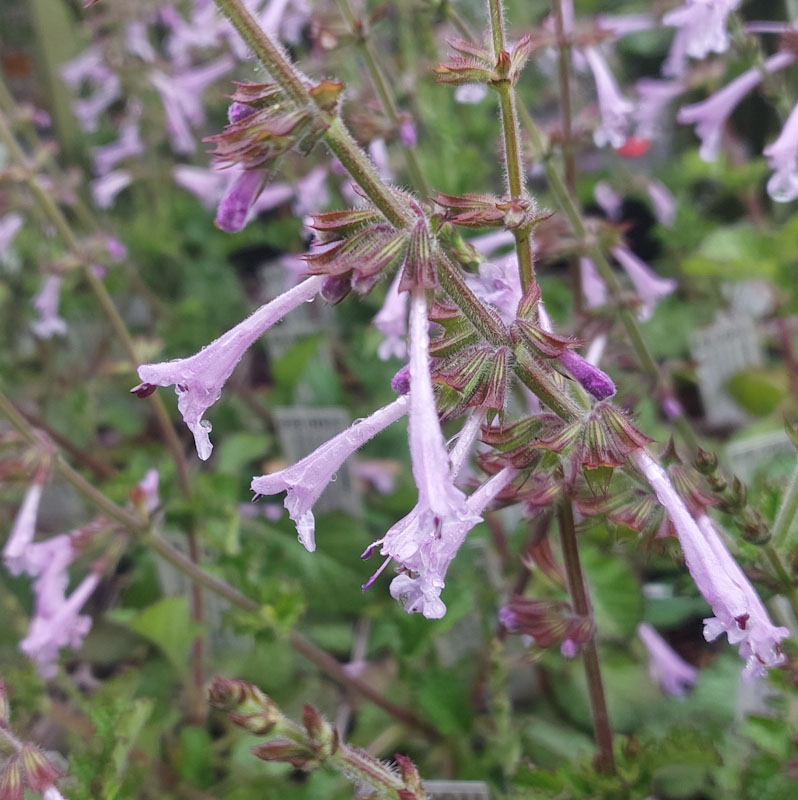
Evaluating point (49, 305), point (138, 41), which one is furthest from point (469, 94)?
point (138, 41)

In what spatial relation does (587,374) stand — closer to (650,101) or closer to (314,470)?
(314,470)

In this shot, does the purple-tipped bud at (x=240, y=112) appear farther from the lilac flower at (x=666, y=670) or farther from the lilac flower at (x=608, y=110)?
the lilac flower at (x=666, y=670)

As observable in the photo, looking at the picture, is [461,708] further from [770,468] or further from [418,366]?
[418,366]

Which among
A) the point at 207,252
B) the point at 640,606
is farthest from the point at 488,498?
the point at 207,252

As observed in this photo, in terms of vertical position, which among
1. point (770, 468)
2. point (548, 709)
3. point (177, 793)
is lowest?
point (548, 709)

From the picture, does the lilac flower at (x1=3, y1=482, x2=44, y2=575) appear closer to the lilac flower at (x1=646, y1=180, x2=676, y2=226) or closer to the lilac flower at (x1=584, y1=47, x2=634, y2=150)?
the lilac flower at (x1=584, y1=47, x2=634, y2=150)

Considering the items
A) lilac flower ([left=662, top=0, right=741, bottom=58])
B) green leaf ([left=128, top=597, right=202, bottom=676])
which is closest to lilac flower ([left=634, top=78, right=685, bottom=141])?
lilac flower ([left=662, top=0, right=741, bottom=58])

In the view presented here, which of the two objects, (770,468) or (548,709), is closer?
(770,468)
